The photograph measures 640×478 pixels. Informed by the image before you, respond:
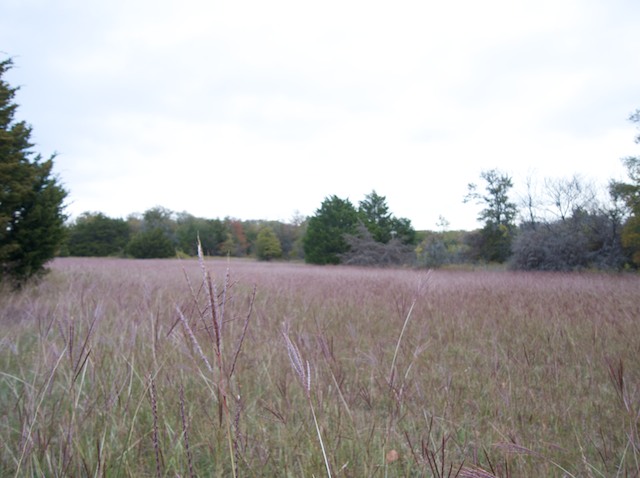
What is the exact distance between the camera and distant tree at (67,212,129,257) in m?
40.4

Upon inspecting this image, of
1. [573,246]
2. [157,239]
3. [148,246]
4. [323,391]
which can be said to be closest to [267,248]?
[157,239]

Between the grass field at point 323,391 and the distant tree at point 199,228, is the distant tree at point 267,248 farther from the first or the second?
the grass field at point 323,391

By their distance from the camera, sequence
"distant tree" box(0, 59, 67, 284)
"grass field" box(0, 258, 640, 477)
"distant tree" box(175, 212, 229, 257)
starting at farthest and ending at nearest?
1. "distant tree" box(175, 212, 229, 257)
2. "distant tree" box(0, 59, 67, 284)
3. "grass field" box(0, 258, 640, 477)

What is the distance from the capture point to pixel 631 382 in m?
2.31

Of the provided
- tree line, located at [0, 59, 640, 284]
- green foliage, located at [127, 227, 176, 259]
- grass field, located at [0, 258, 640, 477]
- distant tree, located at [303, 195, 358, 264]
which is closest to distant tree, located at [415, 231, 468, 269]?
tree line, located at [0, 59, 640, 284]

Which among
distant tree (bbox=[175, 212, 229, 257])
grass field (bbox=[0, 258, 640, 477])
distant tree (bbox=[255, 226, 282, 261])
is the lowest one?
grass field (bbox=[0, 258, 640, 477])

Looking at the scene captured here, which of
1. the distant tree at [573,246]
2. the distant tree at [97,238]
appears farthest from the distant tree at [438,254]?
the distant tree at [97,238]

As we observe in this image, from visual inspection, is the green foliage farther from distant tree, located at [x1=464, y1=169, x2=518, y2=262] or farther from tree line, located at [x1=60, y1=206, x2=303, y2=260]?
distant tree, located at [x1=464, y1=169, x2=518, y2=262]

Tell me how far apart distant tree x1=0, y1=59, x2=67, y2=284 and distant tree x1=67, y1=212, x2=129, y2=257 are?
36990 millimetres

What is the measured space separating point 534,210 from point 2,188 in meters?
20.2

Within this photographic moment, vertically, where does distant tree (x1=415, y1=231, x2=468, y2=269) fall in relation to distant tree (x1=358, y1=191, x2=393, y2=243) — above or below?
below

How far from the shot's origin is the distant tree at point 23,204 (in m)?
5.37

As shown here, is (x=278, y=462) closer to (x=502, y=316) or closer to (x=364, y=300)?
(x=502, y=316)

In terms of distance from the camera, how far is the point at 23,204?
6098mm
